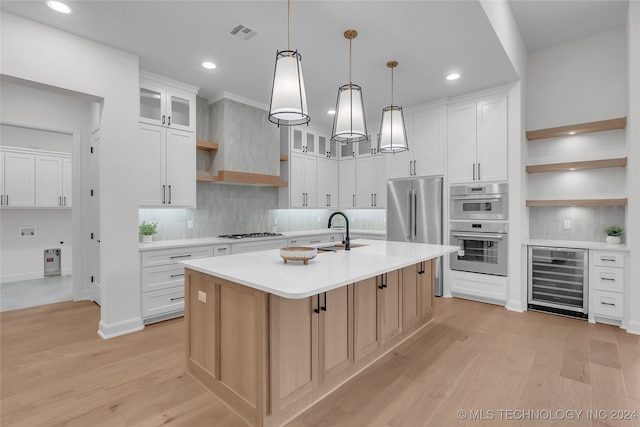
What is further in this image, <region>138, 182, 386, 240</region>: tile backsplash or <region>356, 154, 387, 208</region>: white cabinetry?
<region>356, 154, 387, 208</region>: white cabinetry

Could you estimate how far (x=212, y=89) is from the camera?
4.19 m

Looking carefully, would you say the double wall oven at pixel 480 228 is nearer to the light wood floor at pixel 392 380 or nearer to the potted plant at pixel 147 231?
the light wood floor at pixel 392 380

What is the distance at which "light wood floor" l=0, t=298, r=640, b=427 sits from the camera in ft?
6.38

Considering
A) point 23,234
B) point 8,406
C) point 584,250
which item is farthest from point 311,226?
point 23,234

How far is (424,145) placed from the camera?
4805mm

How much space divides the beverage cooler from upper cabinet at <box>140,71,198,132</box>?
4.71m

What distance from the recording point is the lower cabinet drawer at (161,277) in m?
3.43

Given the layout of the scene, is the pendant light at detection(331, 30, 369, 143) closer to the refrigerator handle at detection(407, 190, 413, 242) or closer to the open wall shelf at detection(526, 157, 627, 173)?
the refrigerator handle at detection(407, 190, 413, 242)

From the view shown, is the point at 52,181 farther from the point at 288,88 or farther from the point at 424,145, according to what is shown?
the point at 424,145

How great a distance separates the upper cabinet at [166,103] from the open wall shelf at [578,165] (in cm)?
452

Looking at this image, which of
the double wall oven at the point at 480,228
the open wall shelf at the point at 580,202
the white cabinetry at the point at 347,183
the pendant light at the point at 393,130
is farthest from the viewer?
the white cabinetry at the point at 347,183

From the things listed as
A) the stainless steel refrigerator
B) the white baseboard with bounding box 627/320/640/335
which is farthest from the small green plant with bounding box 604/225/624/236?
the stainless steel refrigerator

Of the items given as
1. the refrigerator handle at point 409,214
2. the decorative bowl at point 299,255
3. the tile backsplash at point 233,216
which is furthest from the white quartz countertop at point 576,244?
the decorative bowl at point 299,255

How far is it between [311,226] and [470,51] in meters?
4.06
